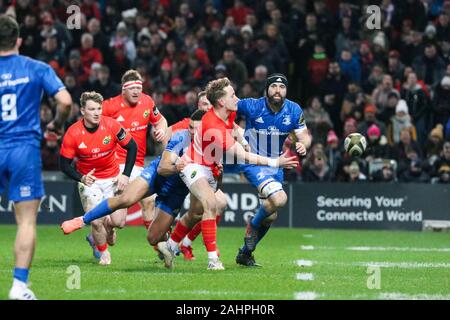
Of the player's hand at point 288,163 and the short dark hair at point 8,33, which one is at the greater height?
the short dark hair at point 8,33

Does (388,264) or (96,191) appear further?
(96,191)

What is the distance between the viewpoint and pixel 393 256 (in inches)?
584

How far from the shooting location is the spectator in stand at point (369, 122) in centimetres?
2183

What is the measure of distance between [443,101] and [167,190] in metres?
10.9

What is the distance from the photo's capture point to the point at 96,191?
45.9 feet

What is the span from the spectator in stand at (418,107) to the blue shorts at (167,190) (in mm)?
10531

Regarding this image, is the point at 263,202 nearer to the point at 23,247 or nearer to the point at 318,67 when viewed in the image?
the point at 23,247

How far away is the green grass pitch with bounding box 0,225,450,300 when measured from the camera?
9.90 metres

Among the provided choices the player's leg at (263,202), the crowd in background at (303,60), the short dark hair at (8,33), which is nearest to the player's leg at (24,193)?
the short dark hair at (8,33)

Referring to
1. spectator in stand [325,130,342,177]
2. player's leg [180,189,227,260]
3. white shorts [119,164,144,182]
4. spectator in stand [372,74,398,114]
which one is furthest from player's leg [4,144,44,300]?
spectator in stand [372,74,398,114]

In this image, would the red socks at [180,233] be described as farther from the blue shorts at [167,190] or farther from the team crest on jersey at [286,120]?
the team crest on jersey at [286,120]

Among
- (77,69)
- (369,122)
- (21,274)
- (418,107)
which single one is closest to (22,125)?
(21,274)

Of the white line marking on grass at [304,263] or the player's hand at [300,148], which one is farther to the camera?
the white line marking on grass at [304,263]

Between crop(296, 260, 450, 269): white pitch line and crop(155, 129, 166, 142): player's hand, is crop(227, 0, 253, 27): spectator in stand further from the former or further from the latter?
crop(296, 260, 450, 269): white pitch line
